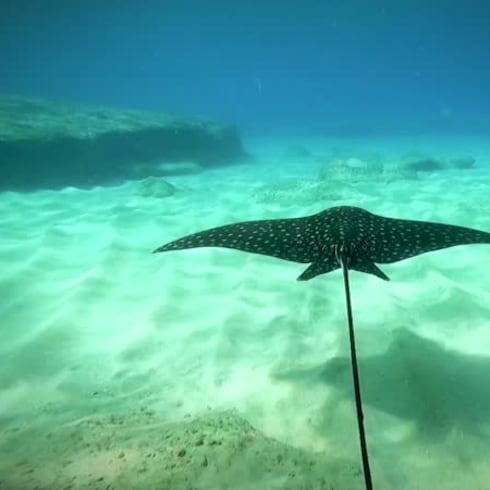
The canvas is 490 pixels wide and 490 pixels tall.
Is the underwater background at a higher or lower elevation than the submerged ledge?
lower

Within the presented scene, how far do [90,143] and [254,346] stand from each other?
48.3 feet

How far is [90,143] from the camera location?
57.2 ft

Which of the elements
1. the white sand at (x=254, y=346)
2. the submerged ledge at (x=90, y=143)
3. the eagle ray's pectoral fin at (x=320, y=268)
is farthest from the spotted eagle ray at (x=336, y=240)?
the submerged ledge at (x=90, y=143)

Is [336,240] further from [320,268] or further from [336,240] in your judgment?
[320,268]

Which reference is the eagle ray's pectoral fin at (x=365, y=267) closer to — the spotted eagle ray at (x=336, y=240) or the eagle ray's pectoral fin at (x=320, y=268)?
the spotted eagle ray at (x=336, y=240)

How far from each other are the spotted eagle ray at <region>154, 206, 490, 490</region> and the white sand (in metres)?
1.26

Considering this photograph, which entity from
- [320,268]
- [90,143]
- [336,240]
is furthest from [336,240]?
[90,143]

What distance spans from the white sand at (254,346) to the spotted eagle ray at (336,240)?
1264 mm

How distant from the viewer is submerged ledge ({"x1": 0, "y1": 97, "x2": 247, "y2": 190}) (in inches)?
614

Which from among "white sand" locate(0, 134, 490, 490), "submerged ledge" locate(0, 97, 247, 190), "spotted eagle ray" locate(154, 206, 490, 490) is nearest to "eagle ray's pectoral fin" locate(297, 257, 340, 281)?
"spotted eagle ray" locate(154, 206, 490, 490)

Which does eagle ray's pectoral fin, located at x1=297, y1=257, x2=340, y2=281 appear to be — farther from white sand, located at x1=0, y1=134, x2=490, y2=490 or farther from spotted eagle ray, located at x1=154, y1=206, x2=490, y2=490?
white sand, located at x1=0, y1=134, x2=490, y2=490

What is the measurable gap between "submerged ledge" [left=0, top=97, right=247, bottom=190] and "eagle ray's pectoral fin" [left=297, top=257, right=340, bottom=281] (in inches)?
549

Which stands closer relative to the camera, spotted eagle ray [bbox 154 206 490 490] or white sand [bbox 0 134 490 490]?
white sand [bbox 0 134 490 490]

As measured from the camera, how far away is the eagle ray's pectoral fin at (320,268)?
3.98 m
